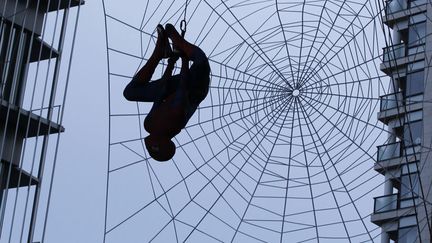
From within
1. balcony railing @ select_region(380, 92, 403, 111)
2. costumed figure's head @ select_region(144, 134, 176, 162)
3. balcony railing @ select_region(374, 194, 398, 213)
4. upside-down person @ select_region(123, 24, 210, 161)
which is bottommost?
costumed figure's head @ select_region(144, 134, 176, 162)

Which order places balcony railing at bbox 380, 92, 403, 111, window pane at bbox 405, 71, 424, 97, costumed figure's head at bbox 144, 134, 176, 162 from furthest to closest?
window pane at bbox 405, 71, 424, 97
balcony railing at bbox 380, 92, 403, 111
costumed figure's head at bbox 144, 134, 176, 162

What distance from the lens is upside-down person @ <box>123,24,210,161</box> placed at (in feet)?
52.5

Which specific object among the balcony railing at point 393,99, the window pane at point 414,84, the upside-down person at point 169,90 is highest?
the window pane at point 414,84

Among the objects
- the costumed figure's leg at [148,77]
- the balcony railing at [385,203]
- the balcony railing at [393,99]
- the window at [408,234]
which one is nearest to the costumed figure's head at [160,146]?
the costumed figure's leg at [148,77]

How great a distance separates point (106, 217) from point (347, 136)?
14.7 feet

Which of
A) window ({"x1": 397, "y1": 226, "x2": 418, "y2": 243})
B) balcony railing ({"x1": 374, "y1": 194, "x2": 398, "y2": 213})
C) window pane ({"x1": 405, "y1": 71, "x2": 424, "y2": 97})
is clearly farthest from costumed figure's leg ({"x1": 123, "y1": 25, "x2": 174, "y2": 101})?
window pane ({"x1": 405, "y1": 71, "x2": 424, "y2": 97})

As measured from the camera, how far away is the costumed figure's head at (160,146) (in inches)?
627

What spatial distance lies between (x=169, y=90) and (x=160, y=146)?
0.83 m

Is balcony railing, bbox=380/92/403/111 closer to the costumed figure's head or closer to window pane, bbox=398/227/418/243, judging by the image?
window pane, bbox=398/227/418/243

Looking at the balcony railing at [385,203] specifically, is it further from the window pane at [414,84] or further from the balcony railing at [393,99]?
the window pane at [414,84]

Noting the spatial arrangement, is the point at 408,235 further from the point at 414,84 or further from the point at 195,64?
the point at 195,64

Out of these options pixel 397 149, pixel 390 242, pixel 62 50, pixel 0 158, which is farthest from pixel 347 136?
pixel 390 242

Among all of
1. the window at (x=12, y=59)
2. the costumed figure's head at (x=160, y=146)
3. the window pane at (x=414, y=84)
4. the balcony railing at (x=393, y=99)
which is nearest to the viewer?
the costumed figure's head at (x=160, y=146)

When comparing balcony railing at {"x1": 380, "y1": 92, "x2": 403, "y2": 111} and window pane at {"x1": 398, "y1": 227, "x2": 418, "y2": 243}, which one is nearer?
balcony railing at {"x1": 380, "y1": 92, "x2": 403, "y2": 111}
